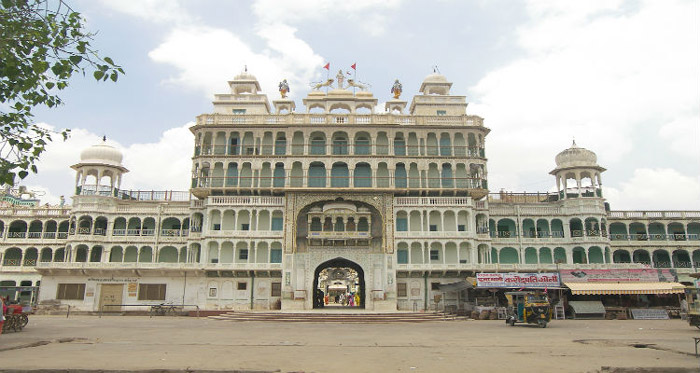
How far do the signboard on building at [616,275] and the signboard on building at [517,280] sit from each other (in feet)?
5.32

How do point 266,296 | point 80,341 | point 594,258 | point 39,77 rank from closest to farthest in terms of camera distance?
point 39,77 → point 80,341 → point 266,296 → point 594,258

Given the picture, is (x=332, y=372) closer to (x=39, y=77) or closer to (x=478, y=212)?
(x=39, y=77)

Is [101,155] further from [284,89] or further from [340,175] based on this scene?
[340,175]

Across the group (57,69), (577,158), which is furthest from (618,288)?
(57,69)

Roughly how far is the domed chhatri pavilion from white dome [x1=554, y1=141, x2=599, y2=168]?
17cm

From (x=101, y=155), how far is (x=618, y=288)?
51.7 m

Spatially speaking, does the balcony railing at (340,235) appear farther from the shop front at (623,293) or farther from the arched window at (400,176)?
the shop front at (623,293)

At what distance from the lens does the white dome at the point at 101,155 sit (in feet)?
171

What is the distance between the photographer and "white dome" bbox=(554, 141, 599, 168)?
170 ft

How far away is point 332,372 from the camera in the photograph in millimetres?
13547

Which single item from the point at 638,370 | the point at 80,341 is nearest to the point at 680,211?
the point at 638,370

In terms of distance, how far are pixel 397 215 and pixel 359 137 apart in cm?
923

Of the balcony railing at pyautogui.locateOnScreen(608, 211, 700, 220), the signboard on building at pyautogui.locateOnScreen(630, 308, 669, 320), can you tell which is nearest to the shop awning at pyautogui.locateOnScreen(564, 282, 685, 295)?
the signboard on building at pyautogui.locateOnScreen(630, 308, 669, 320)

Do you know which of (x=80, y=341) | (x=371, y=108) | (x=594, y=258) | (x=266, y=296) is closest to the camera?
(x=80, y=341)
